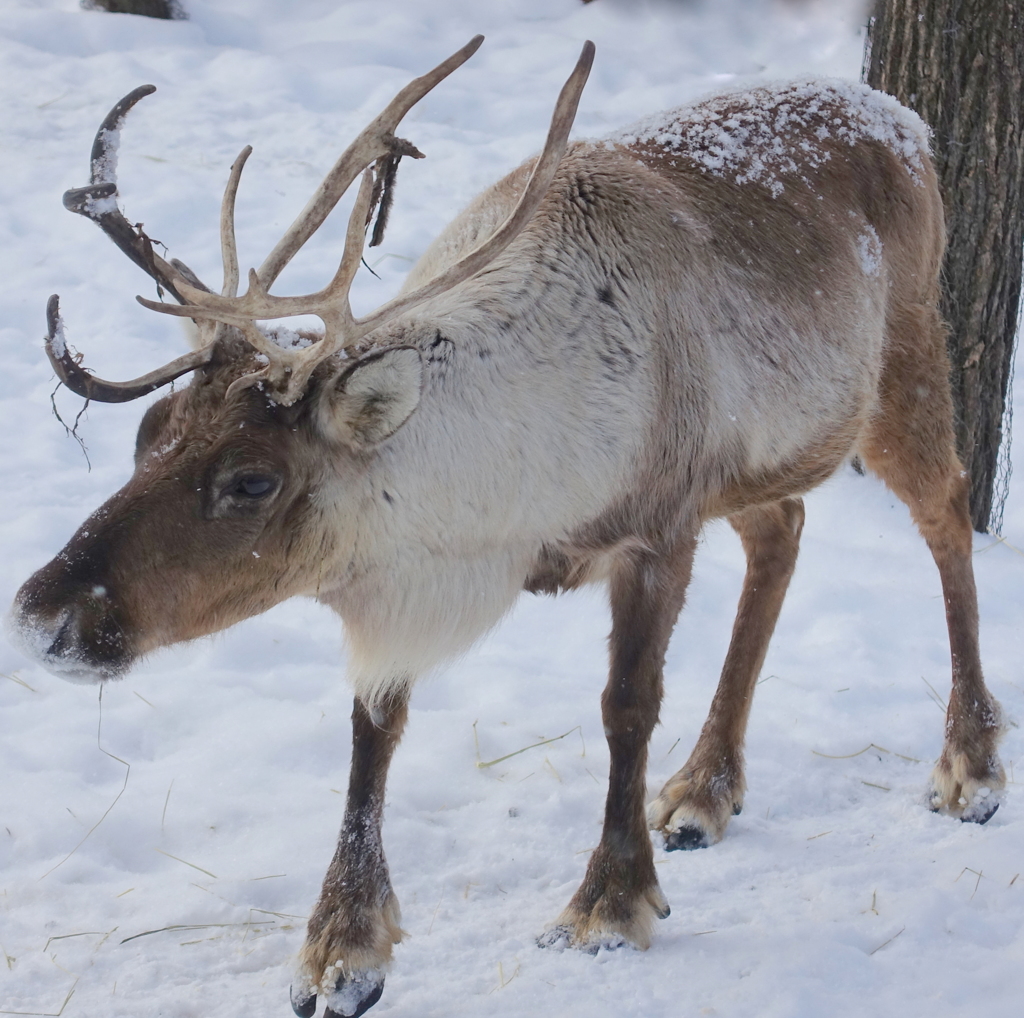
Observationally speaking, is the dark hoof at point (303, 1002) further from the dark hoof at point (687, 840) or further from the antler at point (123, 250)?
the antler at point (123, 250)

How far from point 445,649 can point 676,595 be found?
544 millimetres

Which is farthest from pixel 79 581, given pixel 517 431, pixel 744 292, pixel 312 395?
pixel 744 292

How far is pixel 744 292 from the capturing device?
102 inches

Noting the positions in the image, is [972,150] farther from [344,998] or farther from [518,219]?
[344,998]

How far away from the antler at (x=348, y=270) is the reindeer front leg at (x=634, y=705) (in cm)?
79

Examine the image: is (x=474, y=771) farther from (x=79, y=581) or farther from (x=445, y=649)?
(x=79, y=581)

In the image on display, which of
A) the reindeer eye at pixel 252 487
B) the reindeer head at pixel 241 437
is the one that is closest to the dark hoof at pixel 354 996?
the reindeer head at pixel 241 437

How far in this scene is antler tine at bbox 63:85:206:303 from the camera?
1.96 m

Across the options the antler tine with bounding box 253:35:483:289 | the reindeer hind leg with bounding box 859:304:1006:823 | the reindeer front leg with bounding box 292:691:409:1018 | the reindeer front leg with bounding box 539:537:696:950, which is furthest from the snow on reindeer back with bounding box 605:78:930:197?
the reindeer front leg with bounding box 292:691:409:1018

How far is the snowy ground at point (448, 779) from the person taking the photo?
7.32ft

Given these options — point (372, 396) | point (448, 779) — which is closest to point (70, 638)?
point (372, 396)

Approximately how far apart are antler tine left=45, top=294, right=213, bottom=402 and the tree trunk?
2.85 meters

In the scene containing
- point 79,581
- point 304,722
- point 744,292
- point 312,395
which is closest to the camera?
point 79,581

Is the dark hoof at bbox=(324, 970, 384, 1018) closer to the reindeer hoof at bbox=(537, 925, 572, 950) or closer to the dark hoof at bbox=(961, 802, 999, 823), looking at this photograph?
the reindeer hoof at bbox=(537, 925, 572, 950)
